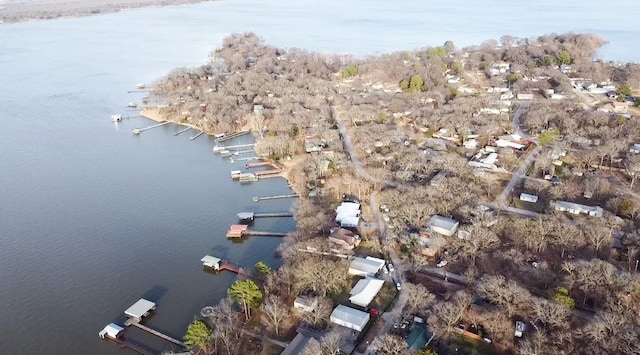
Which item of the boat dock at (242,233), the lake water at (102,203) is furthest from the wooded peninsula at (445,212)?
the lake water at (102,203)

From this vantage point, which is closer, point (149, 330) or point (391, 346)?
point (391, 346)

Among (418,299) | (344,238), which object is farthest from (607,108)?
(418,299)

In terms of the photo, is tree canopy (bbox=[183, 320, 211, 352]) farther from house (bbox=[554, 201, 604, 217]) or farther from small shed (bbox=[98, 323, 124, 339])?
house (bbox=[554, 201, 604, 217])

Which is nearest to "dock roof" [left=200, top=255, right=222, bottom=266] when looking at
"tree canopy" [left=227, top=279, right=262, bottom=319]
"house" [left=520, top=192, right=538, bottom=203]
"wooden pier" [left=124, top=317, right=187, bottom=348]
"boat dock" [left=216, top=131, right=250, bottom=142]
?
"tree canopy" [left=227, top=279, right=262, bottom=319]

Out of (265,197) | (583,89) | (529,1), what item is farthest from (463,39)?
(529,1)

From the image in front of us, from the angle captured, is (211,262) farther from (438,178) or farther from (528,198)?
(528,198)

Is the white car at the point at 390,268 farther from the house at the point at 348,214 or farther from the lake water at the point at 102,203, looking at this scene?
the lake water at the point at 102,203

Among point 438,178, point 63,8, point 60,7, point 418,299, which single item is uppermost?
point 60,7
